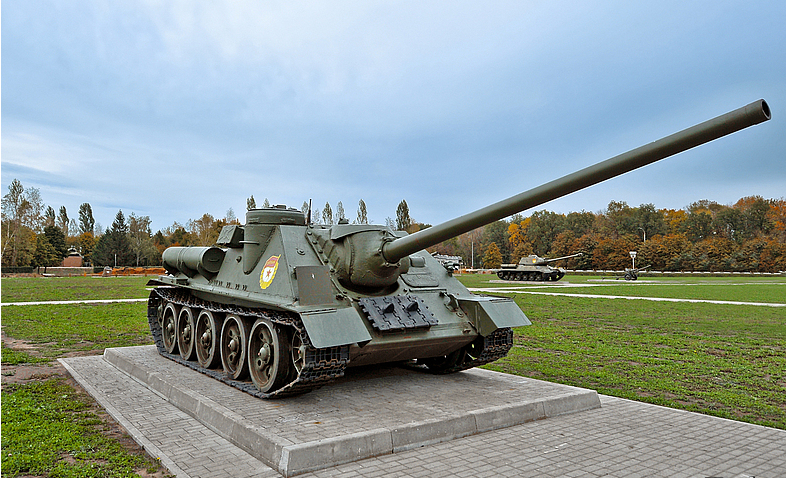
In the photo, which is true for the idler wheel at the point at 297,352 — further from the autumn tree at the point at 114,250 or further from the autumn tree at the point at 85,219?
the autumn tree at the point at 85,219

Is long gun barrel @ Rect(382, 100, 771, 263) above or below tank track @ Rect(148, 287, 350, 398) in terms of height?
above

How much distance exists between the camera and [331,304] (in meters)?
7.19

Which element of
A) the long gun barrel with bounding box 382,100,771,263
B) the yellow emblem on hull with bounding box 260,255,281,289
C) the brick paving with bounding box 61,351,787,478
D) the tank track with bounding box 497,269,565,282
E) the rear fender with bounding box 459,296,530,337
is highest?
the long gun barrel with bounding box 382,100,771,263

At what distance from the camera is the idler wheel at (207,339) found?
8.86 m

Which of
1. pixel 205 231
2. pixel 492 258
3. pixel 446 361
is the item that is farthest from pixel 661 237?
pixel 446 361

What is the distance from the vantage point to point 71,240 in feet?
272

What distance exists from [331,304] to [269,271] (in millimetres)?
1235

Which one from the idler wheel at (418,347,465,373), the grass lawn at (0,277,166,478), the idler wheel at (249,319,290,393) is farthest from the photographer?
the idler wheel at (418,347,465,373)

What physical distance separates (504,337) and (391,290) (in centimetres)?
182

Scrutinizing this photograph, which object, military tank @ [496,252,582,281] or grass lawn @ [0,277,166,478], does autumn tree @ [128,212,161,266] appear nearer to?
military tank @ [496,252,582,281]

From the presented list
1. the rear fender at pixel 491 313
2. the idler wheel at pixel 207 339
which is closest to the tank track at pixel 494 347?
the rear fender at pixel 491 313

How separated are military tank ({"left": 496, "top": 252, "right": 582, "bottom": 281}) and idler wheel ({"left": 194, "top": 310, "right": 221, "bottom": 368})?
3771 cm

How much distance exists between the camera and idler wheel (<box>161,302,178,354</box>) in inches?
416

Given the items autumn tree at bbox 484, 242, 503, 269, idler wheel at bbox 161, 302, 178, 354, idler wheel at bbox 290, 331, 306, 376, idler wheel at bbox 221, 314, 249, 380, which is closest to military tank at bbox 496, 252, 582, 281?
autumn tree at bbox 484, 242, 503, 269
